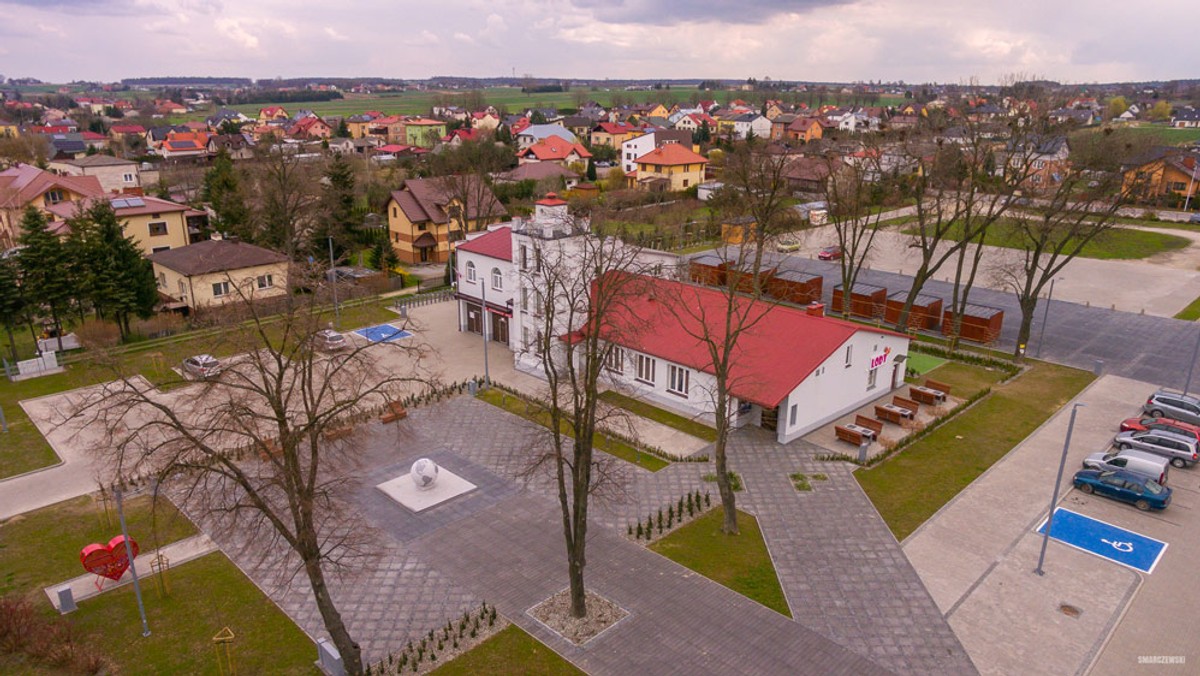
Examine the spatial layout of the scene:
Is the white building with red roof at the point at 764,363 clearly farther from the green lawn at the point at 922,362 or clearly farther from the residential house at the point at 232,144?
the residential house at the point at 232,144

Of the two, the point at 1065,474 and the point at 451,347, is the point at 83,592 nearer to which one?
the point at 451,347

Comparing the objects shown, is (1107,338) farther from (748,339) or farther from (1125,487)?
(748,339)

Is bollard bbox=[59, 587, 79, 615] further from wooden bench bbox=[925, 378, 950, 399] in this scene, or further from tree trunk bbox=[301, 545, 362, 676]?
wooden bench bbox=[925, 378, 950, 399]

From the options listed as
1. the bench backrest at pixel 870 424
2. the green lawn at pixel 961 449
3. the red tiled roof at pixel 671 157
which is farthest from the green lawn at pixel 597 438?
the red tiled roof at pixel 671 157

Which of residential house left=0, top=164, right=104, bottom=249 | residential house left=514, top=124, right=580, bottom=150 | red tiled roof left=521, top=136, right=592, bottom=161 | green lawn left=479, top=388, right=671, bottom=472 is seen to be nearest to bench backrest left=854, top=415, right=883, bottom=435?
green lawn left=479, top=388, right=671, bottom=472

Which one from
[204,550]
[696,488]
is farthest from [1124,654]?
[204,550]

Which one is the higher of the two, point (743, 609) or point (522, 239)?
point (522, 239)
